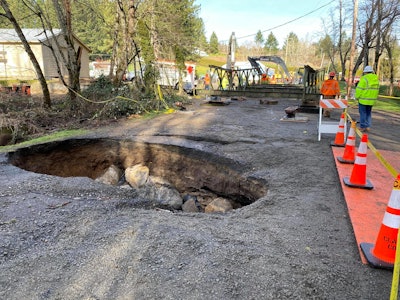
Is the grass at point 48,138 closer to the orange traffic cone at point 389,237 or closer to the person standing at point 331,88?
the orange traffic cone at point 389,237

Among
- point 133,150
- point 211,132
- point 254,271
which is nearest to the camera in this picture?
point 254,271

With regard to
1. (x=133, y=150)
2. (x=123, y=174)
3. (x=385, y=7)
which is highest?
(x=385, y=7)

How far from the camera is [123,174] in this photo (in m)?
7.96

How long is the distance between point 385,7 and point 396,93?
7.55 meters

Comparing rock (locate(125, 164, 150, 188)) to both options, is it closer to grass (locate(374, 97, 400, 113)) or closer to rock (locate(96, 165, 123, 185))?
rock (locate(96, 165, 123, 185))

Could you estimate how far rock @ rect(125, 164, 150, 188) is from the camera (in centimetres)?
729

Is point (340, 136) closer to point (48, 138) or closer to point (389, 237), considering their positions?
point (389, 237)

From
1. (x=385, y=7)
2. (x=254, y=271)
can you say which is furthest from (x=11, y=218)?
(x=385, y=7)

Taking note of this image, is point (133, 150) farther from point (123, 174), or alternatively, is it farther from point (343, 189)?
point (343, 189)

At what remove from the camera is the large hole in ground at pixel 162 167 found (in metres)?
5.94

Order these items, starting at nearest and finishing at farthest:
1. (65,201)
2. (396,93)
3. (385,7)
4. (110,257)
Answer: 1. (110,257)
2. (65,201)
3. (385,7)
4. (396,93)

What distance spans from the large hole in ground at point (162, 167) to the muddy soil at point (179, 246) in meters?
0.60

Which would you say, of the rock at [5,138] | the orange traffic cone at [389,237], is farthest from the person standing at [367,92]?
the rock at [5,138]

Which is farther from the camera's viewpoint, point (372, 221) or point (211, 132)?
point (211, 132)
